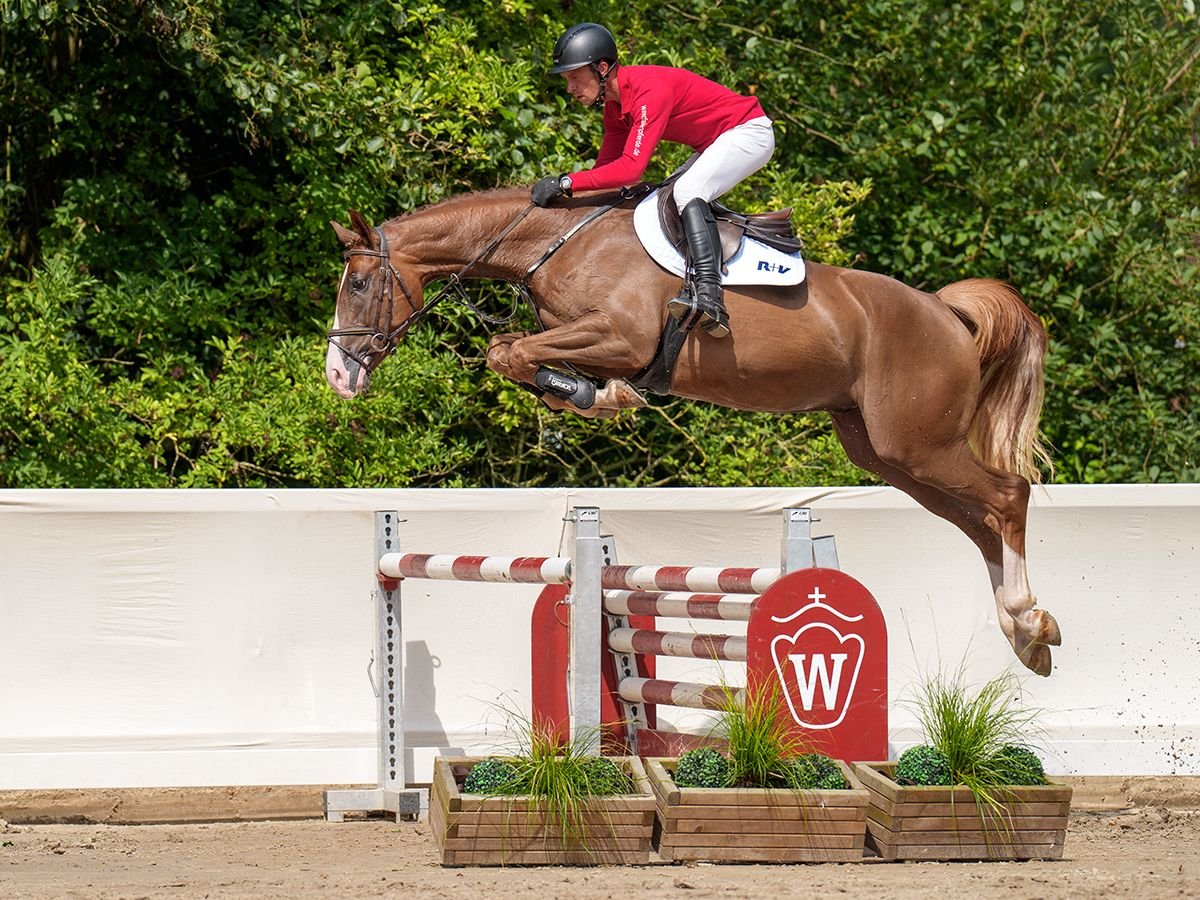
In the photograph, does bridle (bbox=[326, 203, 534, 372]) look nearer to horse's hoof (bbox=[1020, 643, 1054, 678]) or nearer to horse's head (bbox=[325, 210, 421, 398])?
horse's head (bbox=[325, 210, 421, 398])

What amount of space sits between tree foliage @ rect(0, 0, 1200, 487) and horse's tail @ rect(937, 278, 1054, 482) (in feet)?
10.1

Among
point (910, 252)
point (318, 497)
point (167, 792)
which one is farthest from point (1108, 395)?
point (167, 792)

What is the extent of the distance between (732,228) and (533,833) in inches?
84.9

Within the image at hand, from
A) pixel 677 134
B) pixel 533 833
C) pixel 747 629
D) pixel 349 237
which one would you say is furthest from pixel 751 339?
pixel 533 833

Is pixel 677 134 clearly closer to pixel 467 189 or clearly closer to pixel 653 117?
pixel 653 117

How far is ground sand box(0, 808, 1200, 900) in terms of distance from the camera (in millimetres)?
3633

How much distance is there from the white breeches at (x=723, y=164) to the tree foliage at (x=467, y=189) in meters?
3.42

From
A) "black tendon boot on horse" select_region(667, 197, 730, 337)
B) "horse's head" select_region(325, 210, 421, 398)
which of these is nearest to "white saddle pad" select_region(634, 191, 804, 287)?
"black tendon boot on horse" select_region(667, 197, 730, 337)

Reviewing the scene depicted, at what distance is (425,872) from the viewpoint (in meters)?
4.04

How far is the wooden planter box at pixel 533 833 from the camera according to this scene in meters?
4.04

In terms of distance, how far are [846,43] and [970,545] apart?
548 cm

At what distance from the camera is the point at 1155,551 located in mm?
6086

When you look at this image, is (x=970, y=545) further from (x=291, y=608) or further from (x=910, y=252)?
(x=910, y=252)

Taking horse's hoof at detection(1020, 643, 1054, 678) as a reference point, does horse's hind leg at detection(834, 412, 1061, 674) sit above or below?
above
